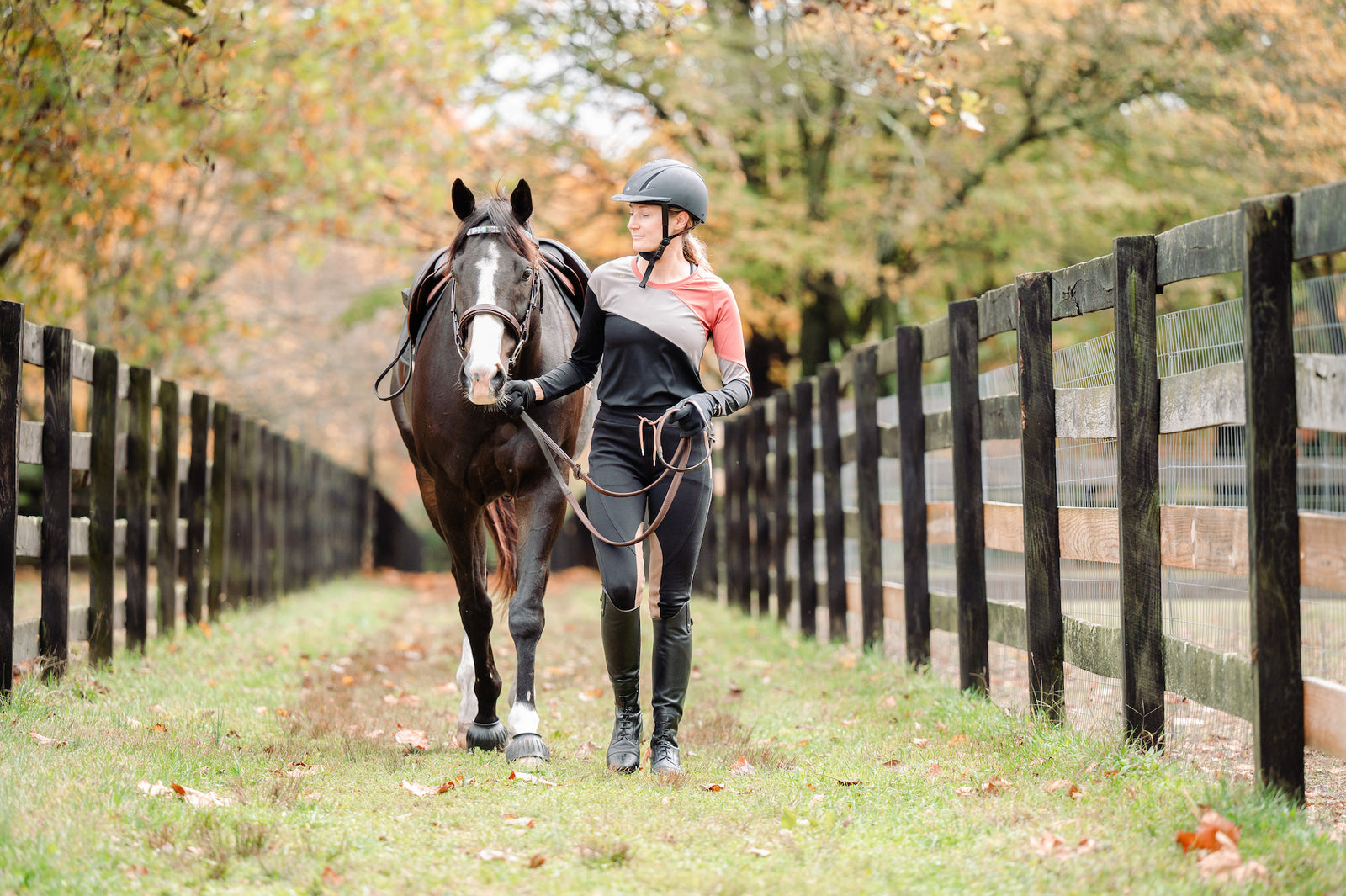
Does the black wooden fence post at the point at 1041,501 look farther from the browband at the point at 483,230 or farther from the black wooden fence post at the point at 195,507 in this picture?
the black wooden fence post at the point at 195,507

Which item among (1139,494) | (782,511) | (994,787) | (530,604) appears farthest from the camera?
(782,511)

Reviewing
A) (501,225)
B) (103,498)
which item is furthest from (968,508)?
(103,498)

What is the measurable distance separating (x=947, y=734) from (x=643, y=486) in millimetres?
1627

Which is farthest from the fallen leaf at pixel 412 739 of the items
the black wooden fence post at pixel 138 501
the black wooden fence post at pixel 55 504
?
the black wooden fence post at pixel 138 501

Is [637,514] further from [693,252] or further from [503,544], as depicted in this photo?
[503,544]

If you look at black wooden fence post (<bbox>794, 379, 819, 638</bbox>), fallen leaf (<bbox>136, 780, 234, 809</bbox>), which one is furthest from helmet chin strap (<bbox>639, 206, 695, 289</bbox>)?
black wooden fence post (<bbox>794, 379, 819, 638</bbox>)

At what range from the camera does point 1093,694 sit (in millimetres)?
4973

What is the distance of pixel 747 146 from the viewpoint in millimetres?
16562

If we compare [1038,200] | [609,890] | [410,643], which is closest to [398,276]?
[1038,200]

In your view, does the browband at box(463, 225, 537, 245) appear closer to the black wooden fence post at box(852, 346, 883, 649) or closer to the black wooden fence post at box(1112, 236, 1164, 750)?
the black wooden fence post at box(1112, 236, 1164, 750)

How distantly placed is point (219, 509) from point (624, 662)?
6.48m

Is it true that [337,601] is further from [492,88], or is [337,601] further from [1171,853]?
[1171,853]

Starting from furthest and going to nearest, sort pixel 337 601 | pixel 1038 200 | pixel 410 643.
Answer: pixel 1038 200 → pixel 337 601 → pixel 410 643

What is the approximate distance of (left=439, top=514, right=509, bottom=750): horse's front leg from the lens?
509 centimetres
